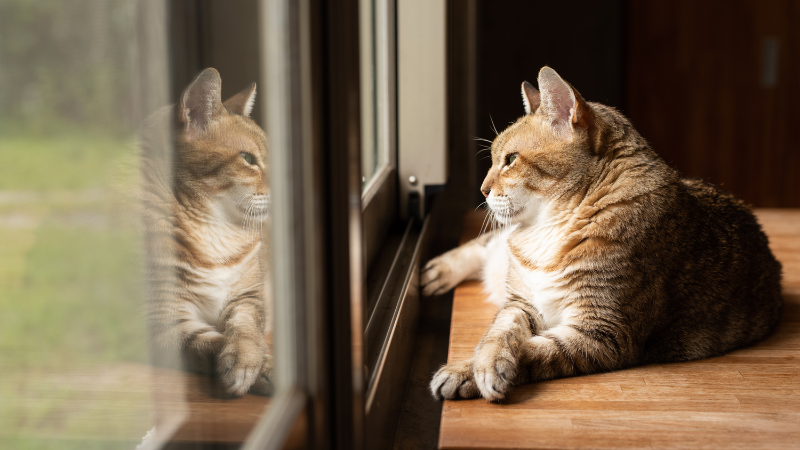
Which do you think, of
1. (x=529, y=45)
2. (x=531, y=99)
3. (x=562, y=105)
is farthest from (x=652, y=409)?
(x=529, y=45)

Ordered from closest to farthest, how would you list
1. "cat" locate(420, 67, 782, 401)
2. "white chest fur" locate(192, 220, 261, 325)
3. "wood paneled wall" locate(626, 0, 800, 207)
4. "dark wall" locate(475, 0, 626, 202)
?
"white chest fur" locate(192, 220, 261, 325) → "cat" locate(420, 67, 782, 401) → "dark wall" locate(475, 0, 626, 202) → "wood paneled wall" locate(626, 0, 800, 207)

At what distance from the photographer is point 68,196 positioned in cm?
41

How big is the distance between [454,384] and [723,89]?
11.7 feet

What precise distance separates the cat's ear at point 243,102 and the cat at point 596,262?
2.07 ft

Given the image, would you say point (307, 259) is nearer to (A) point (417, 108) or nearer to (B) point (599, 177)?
(B) point (599, 177)

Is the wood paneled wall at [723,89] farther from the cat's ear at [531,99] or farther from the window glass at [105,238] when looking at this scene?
the window glass at [105,238]

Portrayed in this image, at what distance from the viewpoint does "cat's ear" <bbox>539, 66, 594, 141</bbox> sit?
1.23 meters

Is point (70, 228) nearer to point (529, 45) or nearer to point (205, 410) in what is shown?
point (205, 410)

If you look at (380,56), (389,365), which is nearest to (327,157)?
(389,365)

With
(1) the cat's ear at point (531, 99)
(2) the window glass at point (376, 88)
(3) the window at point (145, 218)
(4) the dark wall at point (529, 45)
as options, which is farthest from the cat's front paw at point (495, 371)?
(4) the dark wall at point (529, 45)

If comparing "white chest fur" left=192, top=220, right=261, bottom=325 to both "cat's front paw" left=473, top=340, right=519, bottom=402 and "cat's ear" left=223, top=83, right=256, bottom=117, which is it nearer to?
"cat's ear" left=223, top=83, right=256, bottom=117

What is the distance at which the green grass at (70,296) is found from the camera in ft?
1.20

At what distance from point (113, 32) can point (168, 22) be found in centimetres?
7

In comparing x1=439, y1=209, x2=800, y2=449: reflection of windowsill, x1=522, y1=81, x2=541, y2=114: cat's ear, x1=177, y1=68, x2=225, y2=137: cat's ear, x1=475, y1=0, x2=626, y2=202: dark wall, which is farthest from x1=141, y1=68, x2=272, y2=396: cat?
x1=475, y1=0, x2=626, y2=202: dark wall
